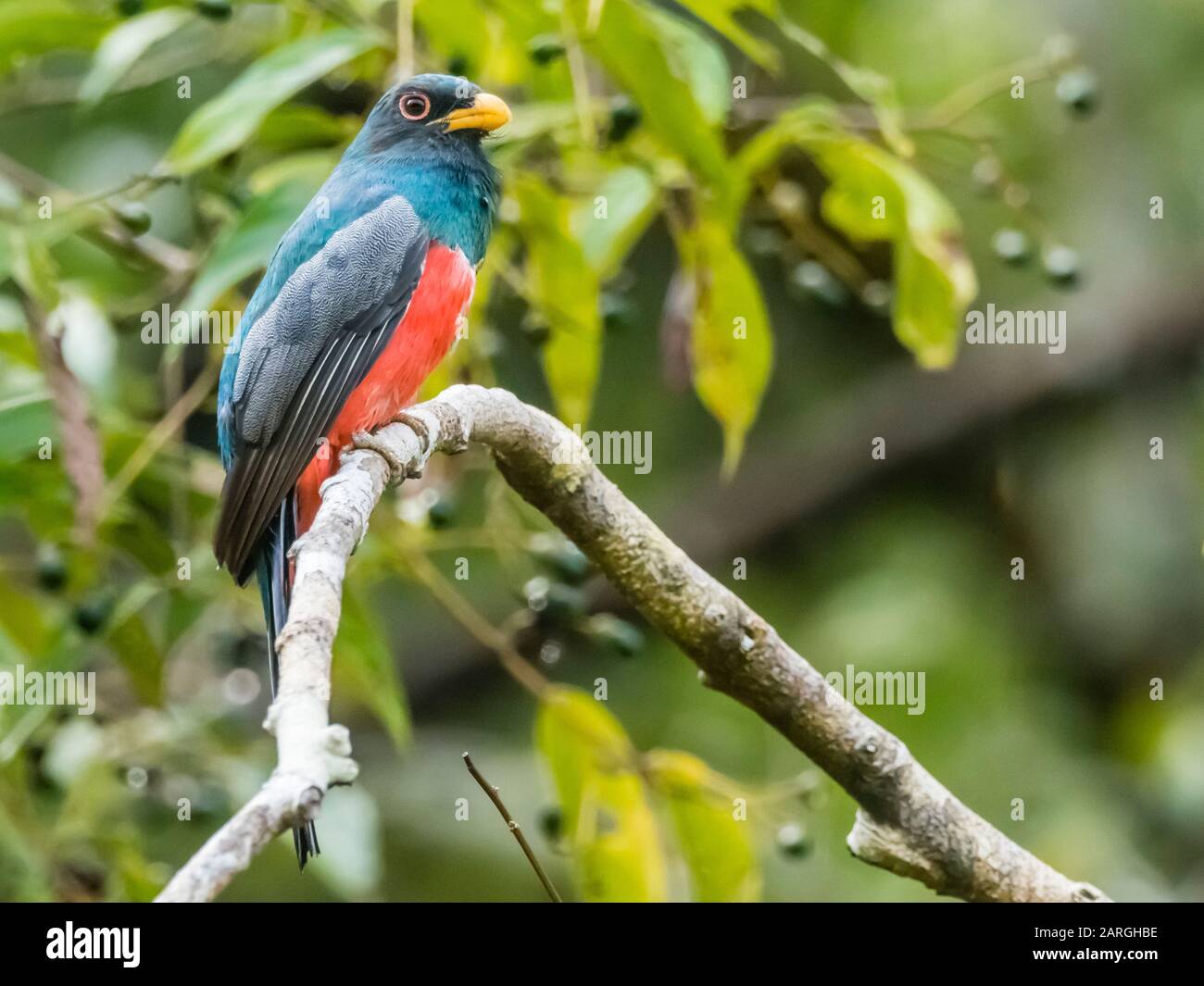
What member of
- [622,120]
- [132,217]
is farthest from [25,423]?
[622,120]

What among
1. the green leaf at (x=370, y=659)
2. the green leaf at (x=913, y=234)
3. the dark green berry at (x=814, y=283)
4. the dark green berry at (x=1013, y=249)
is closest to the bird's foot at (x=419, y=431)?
the green leaf at (x=370, y=659)

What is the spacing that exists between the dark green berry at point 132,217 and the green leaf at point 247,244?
0.27m

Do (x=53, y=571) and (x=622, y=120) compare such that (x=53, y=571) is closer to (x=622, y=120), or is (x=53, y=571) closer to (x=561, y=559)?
(x=561, y=559)

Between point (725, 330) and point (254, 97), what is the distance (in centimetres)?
122

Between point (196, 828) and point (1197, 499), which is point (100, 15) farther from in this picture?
point (1197, 499)

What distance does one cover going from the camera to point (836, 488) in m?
7.38

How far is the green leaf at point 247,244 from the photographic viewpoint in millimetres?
3324

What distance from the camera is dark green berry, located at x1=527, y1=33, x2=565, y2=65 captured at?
3.48 m

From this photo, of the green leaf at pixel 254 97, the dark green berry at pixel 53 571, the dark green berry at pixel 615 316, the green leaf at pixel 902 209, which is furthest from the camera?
the dark green berry at pixel 615 316

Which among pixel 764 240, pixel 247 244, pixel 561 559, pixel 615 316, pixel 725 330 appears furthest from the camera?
pixel 764 240

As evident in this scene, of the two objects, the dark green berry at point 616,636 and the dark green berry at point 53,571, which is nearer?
the dark green berry at point 53,571

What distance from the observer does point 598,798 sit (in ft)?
12.5

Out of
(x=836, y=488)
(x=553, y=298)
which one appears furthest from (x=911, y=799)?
(x=836, y=488)

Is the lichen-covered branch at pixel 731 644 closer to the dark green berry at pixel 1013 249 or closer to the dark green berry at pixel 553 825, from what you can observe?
the dark green berry at pixel 553 825
